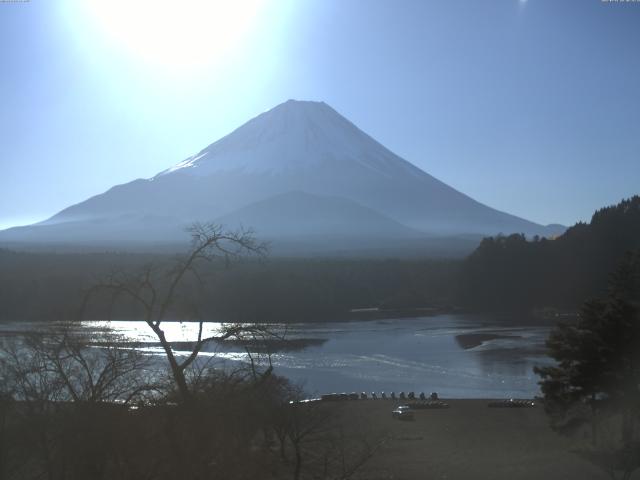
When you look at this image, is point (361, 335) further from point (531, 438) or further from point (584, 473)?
point (584, 473)

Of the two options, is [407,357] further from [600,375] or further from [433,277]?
→ [433,277]

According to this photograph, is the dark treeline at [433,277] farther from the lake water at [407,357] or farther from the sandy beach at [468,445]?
the sandy beach at [468,445]

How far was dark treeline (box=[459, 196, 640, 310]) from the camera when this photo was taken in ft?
122

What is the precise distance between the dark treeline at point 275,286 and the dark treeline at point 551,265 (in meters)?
1.81

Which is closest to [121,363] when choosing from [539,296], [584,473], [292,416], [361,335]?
[292,416]

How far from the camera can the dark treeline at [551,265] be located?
122ft

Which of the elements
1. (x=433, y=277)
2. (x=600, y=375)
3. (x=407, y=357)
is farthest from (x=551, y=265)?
(x=600, y=375)

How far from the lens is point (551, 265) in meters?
39.7

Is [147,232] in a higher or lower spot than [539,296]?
higher

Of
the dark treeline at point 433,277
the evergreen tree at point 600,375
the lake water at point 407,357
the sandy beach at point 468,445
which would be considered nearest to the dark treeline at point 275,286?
the dark treeline at point 433,277

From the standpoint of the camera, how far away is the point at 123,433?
3.79m

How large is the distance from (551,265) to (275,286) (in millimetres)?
14072

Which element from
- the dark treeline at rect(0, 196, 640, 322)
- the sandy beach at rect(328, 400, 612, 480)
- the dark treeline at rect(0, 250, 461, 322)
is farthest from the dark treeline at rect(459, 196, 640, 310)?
the sandy beach at rect(328, 400, 612, 480)

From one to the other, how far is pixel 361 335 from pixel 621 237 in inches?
704
